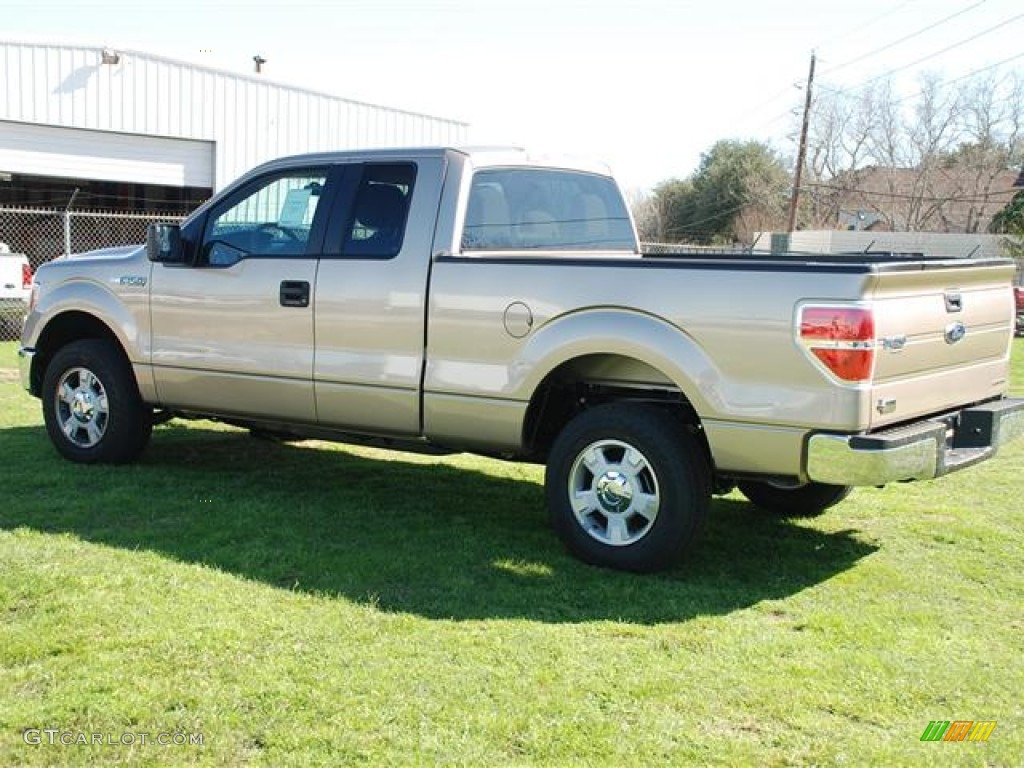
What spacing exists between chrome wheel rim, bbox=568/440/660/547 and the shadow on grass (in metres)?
0.23

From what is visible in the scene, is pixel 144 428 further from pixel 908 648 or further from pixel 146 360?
pixel 908 648

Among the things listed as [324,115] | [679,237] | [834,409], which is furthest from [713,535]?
[679,237]

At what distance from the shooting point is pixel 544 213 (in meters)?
6.89

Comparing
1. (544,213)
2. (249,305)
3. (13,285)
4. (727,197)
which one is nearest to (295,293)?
(249,305)

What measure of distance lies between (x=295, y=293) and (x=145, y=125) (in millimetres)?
17078

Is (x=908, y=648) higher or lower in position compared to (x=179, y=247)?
lower

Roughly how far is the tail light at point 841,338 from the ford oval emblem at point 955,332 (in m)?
0.85

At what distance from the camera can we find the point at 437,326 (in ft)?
19.9

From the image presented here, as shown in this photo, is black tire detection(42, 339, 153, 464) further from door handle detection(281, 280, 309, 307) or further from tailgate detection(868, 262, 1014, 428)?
tailgate detection(868, 262, 1014, 428)

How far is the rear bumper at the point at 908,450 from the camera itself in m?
4.91

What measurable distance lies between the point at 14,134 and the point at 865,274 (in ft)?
63.7

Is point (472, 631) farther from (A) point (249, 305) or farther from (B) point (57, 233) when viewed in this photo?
(B) point (57, 233)

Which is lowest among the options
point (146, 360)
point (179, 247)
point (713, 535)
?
point (713, 535)

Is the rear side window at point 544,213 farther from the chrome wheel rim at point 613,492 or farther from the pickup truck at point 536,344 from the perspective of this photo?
the chrome wheel rim at point 613,492
